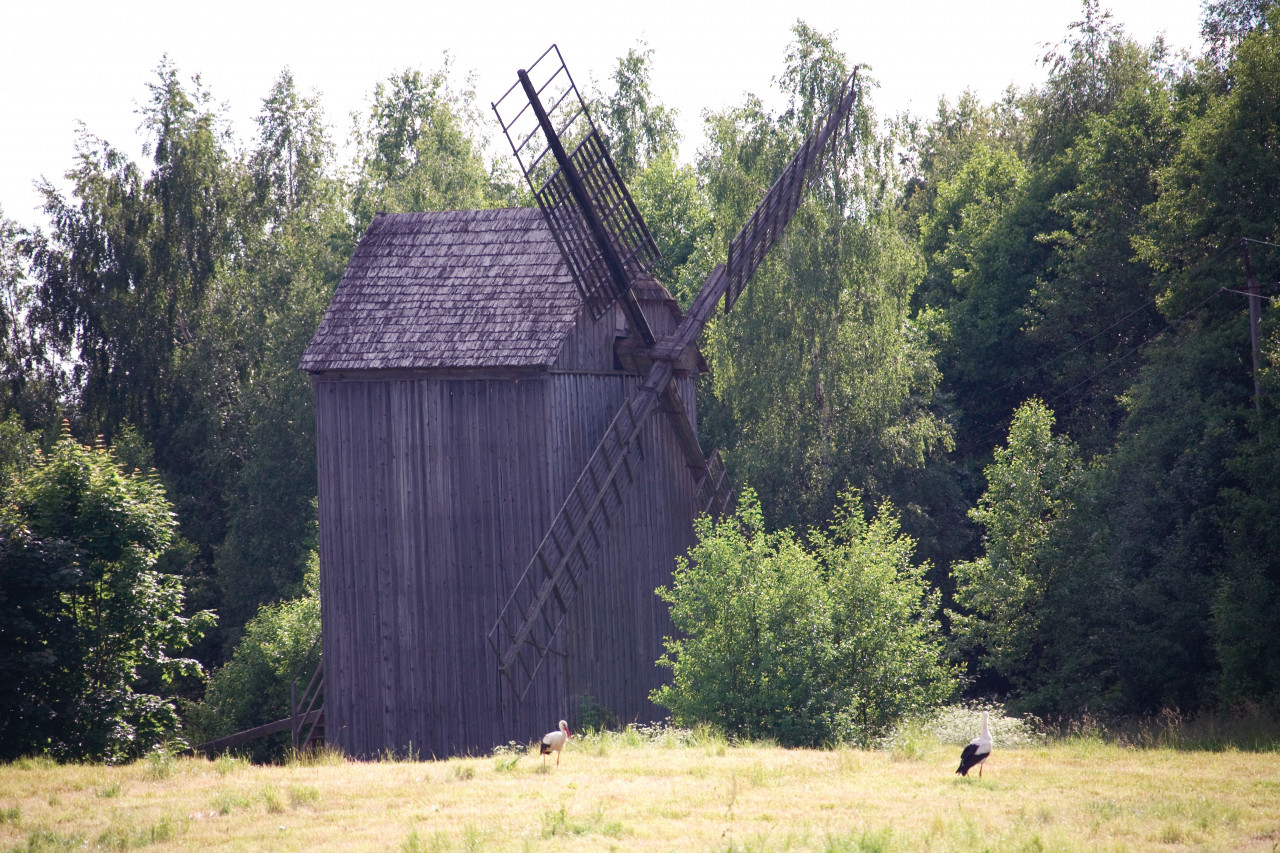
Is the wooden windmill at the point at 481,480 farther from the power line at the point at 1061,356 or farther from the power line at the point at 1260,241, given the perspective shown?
the power line at the point at 1061,356

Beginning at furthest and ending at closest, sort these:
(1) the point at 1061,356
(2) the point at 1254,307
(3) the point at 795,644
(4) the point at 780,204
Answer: (1) the point at 1061,356 < (4) the point at 780,204 < (2) the point at 1254,307 < (3) the point at 795,644

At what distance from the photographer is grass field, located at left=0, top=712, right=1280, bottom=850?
385 inches

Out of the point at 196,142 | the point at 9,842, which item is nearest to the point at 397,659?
the point at 9,842

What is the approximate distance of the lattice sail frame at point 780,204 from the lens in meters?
24.0

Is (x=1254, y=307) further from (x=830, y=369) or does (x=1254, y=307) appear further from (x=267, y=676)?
(x=267, y=676)

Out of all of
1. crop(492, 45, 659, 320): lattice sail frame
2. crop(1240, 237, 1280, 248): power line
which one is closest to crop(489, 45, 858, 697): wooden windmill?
crop(492, 45, 659, 320): lattice sail frame

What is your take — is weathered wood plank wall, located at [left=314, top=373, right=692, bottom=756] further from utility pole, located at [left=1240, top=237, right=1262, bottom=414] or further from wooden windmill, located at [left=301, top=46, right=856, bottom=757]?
utility pole, located at [left=1240, top=237, right=1262, bottom=414]

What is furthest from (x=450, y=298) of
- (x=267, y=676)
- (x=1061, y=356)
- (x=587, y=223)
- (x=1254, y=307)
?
(x=1061, y=356)

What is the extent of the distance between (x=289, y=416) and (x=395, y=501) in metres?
16.8

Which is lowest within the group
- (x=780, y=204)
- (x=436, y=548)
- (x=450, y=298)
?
(x=436, y=548)

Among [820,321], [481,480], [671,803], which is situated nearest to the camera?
[671,803]

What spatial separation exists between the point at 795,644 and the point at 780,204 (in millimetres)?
11959

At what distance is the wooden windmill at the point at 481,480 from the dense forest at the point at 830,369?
309 centimetres

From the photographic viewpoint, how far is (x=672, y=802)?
439 inches
